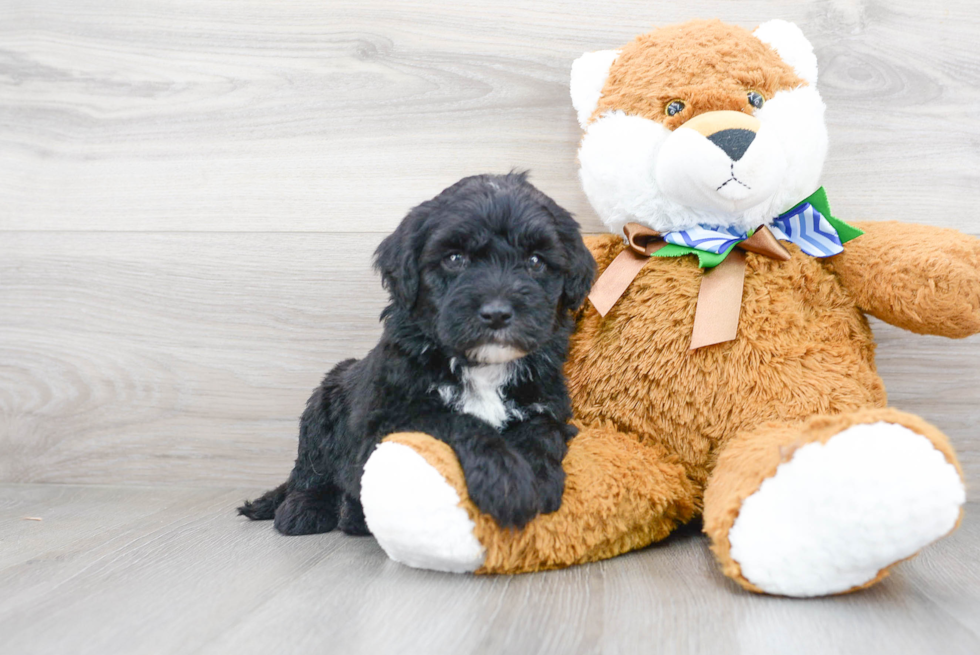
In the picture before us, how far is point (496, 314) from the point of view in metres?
1.17

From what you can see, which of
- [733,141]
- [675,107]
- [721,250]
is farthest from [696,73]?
[721,250]

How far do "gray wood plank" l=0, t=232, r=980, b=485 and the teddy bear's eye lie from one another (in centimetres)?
83

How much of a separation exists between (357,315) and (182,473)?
25.9 inches

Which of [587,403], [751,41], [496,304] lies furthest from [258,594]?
[751,41]

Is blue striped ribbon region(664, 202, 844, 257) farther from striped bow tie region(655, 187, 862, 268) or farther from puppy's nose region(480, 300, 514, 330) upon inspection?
puppy's nose region(480, 300, 514, 330)

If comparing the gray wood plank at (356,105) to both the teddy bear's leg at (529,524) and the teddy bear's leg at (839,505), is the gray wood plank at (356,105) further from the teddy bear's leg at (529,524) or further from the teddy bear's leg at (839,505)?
the teddy bear's leg at (839,505)

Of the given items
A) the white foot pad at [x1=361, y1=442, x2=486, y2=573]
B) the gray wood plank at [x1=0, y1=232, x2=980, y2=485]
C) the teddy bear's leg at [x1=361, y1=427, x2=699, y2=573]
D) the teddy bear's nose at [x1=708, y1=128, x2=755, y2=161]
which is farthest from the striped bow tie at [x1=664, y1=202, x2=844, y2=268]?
the gray wood plank at [x1=0, y1=232, x2=980, y2=485]

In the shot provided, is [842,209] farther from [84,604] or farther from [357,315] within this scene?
[84,604]

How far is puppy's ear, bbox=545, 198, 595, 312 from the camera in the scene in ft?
4.39

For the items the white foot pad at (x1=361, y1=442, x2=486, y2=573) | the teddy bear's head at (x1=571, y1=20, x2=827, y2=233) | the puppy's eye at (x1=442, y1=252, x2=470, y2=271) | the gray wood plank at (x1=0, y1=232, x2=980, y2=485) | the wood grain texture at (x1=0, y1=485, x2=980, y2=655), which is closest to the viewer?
the wood grain texture at (x1=0, y1=485, x2=980, y2=655)

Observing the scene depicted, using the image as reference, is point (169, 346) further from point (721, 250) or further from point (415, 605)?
point (721, 250)

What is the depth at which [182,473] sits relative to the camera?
6.64 feet

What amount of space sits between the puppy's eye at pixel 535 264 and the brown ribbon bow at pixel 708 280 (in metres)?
0.21

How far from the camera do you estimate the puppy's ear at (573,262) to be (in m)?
1.34
